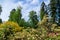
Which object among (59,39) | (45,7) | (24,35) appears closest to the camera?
(24,35)

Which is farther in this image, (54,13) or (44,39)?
(54,13)

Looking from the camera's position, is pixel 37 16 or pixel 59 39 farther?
pixel 37 16

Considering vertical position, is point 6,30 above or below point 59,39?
above

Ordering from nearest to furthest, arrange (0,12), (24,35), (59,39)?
(24,35) → (59,39) → (0,12)

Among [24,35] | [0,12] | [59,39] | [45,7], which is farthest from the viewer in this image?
[45,7]

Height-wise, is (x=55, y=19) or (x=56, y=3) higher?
(x=56, y=3)

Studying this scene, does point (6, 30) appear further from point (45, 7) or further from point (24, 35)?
point (45, 7)

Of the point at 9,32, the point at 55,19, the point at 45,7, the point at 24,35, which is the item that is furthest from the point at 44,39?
the point at 45,7

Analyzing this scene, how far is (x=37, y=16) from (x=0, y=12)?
26.9ft

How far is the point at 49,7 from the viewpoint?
180 feet

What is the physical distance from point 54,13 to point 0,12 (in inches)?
470

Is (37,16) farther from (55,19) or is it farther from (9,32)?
(9,32)

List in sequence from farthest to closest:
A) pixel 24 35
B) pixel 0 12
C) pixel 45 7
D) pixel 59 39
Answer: pixel 45 7 → pixel 0 12 → pixel 59 39 → pixel 24 35

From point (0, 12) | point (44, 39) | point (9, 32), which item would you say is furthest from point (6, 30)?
point (0, 12)
